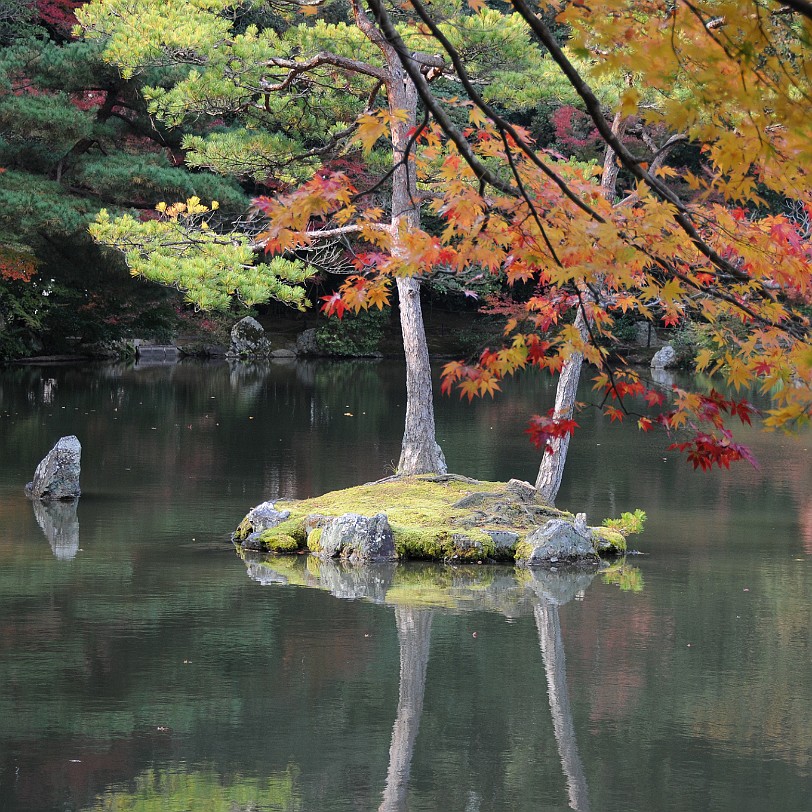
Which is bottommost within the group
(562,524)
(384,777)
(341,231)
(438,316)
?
(384,777)

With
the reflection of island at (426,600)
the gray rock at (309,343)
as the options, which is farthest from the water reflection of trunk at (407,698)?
the gray rock at (309,343)

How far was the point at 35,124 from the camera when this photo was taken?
19.0 metres

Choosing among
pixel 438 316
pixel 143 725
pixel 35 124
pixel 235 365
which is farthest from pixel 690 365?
pixel 143 725

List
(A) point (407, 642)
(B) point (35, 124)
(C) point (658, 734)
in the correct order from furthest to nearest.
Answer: (B) point (35, 124) → (A) point (407, 642) → (C) point (658, 734)

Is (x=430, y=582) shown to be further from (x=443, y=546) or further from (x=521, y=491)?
(x=521, y=491)

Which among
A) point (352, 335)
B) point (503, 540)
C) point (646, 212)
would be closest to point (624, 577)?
point (503, 540)

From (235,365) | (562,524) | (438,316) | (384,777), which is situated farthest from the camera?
(438,316)

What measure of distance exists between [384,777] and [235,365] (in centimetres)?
2680

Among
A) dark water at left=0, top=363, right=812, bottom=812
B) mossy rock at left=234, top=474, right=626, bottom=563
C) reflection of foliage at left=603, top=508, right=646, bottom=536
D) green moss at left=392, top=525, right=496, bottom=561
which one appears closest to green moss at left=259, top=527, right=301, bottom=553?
mossy rock at left=234, top=474, right=626, bottom=563

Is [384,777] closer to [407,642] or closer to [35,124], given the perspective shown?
[407,642]

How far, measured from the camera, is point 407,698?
6.04m

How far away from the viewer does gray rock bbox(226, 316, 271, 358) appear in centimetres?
3378

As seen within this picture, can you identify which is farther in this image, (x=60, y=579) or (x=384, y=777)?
(x=60, y=579)

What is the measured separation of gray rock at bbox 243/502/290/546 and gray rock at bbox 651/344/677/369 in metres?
23.6
